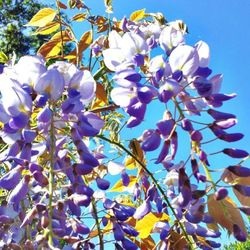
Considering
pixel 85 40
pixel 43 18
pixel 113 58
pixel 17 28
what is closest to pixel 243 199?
pixel 113 58

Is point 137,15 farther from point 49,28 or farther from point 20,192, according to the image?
point 20,192

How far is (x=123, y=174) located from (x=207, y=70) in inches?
17.1

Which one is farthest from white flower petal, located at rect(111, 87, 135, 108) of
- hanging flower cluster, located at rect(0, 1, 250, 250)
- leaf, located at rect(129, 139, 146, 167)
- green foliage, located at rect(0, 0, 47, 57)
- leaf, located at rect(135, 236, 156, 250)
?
green foliage, located at rect(0, 0, 47, 57)

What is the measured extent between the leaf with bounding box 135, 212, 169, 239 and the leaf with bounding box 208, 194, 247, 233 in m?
0.33

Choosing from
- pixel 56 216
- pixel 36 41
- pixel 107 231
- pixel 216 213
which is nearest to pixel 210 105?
pixel 216 213

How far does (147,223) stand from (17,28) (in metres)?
11.6

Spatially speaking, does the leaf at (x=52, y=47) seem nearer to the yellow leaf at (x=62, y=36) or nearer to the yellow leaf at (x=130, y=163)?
the yellow leaf at (x=62, y=36)

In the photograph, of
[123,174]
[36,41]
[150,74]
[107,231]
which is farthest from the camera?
[36,41]

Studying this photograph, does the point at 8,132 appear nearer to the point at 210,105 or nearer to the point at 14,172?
the point at 14,172

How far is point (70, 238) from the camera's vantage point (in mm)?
910

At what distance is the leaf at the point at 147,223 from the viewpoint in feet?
4.09

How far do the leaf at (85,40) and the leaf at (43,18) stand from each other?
0.10 metres

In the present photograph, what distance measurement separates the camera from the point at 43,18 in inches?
58.3

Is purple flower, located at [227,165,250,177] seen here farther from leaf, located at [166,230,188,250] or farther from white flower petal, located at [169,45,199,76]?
leaf, located at [166,230,188,250]
